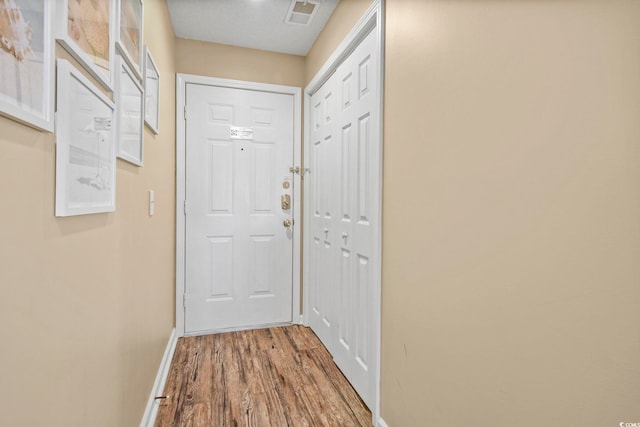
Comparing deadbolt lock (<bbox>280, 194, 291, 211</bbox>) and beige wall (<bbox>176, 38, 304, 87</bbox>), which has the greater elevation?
beige wall (<bbox>176, 38, 304, 87</bbox>)

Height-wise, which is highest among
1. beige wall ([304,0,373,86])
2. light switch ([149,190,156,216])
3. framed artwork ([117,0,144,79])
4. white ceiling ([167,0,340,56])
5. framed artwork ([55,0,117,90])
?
white ceiling ([167,0,340,56])

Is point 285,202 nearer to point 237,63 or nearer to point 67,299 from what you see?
point 237,63

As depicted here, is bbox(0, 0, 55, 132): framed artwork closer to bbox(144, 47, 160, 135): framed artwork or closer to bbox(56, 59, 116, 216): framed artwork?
bbox(56, 59, 116, 216): framed artwork

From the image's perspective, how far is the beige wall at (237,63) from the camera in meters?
2.64

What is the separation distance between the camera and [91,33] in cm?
92

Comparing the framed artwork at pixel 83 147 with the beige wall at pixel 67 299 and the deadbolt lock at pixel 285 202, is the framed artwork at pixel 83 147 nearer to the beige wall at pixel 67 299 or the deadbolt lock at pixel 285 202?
the beige wall at pixel 67 299

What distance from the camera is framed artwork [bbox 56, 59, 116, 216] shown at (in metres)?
0.73

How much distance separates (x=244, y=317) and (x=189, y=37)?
2338 mm

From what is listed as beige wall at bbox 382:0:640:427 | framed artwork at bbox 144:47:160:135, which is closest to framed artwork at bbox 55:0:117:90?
framed artwork at bbox 144:47:160:135

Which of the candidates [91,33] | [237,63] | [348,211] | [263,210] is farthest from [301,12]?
[91,33]

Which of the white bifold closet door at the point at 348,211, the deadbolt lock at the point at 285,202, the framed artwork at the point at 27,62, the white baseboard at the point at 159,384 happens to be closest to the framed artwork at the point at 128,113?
the framed artwork at the point at 27,62

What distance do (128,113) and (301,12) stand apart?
154 cm

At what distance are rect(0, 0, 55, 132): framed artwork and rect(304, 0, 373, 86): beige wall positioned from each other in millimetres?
1495

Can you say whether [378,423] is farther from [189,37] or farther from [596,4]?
[189,37]
